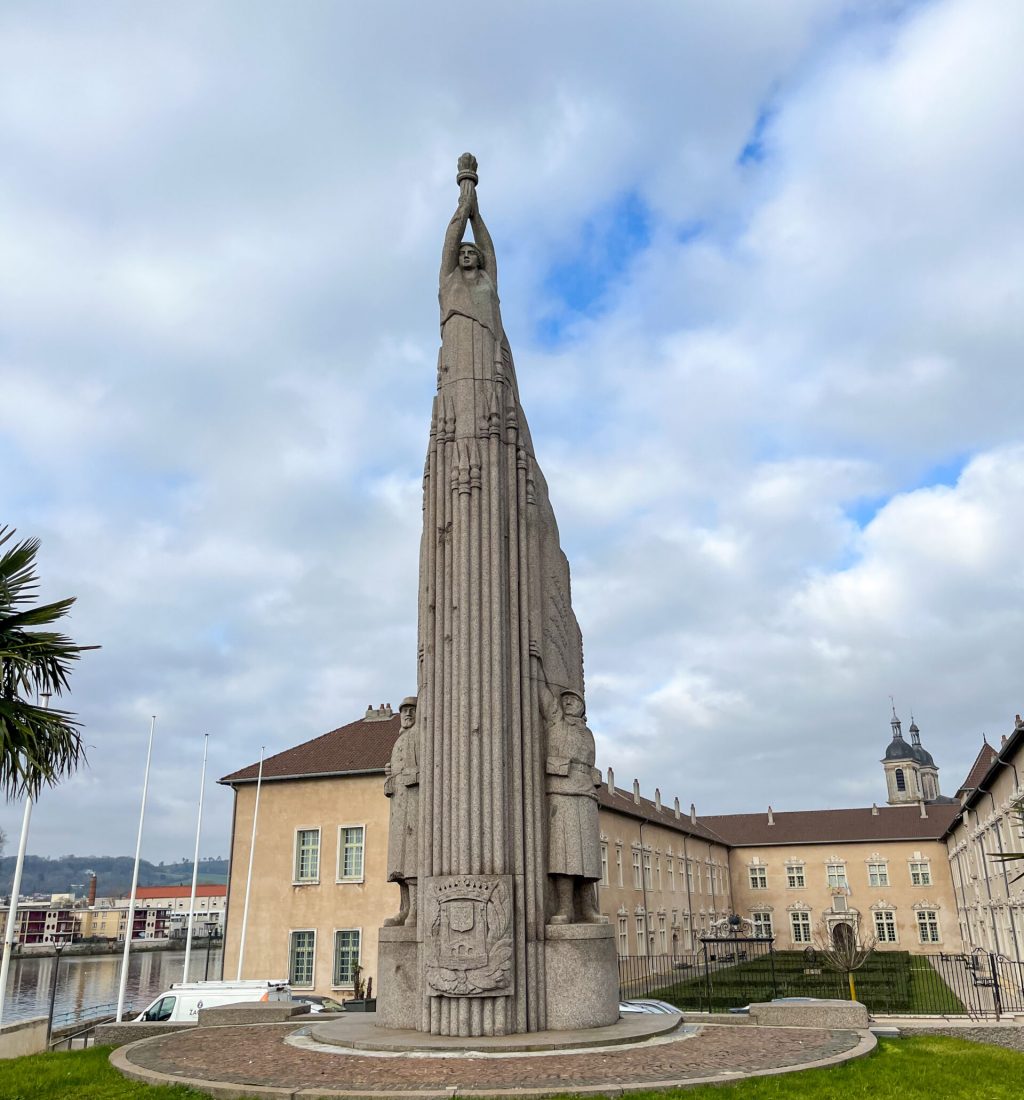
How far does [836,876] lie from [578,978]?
65.7 m

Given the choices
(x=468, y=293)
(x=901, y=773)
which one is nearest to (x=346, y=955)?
(x=468, y=293)

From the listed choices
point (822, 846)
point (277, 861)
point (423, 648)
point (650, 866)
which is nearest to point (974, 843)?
point (650, 866)

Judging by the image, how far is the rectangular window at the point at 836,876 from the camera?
70.6 meters

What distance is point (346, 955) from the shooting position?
114 ft

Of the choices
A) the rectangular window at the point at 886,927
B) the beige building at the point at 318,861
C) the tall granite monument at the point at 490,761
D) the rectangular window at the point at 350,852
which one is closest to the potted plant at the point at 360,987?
the beige building at the point at 318,861

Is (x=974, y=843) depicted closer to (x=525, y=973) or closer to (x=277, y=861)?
(x=277, y=861)

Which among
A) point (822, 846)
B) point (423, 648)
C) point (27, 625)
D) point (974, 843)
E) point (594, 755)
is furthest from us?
point (822, 846)

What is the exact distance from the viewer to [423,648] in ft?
49.6

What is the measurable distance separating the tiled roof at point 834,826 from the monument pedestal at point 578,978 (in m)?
62.3

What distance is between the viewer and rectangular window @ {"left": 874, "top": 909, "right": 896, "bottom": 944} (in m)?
67.4

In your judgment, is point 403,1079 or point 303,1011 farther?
point 303,1011

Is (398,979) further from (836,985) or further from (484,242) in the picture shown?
(836,985)

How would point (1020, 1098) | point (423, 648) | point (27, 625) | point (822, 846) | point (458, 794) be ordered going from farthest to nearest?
1. point (822, 846)
2. point (423, 648)
3. point (458, 794)
4. point (27, 625)
5. point (1020, 1098)

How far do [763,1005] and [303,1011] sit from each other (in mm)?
8374
